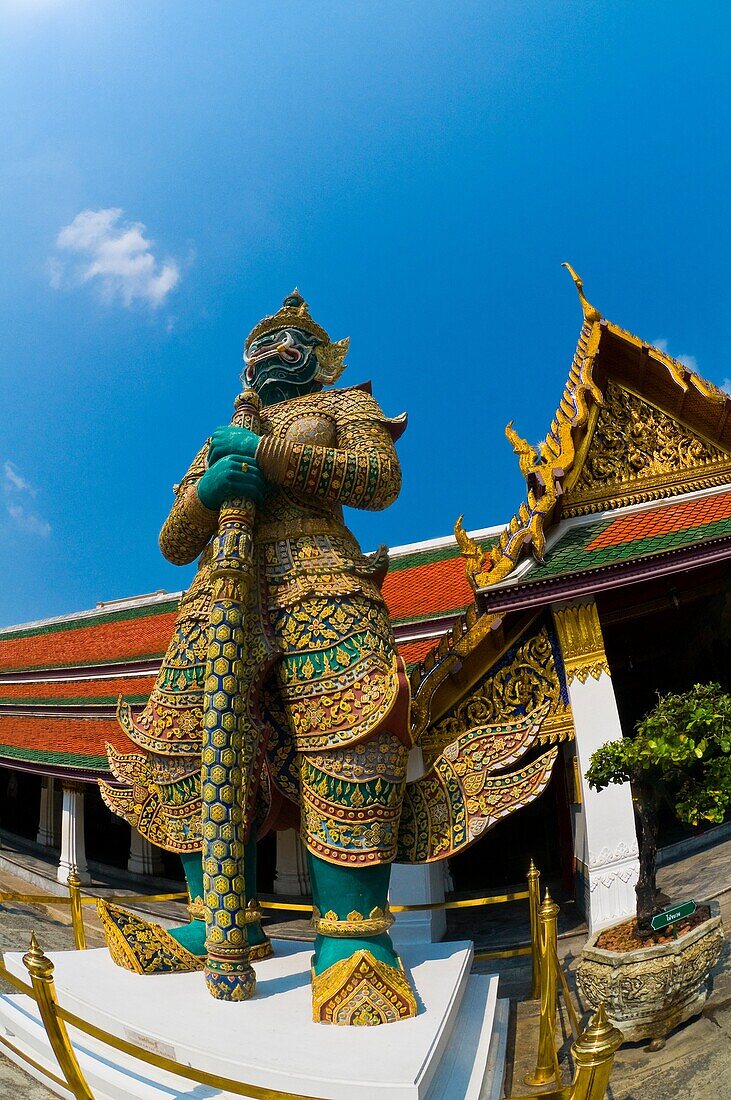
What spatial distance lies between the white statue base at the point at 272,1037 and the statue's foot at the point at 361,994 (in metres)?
0.05

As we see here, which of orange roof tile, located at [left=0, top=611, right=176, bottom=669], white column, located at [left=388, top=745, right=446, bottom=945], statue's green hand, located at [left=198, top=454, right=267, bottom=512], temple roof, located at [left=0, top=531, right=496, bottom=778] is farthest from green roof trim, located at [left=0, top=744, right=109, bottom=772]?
statue's green hand, located at [left=198, top=454, right=267, bottom=512]

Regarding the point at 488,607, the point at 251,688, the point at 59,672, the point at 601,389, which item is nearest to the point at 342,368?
the point at 488,607

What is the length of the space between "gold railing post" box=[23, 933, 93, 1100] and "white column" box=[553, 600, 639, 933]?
278 centimetres

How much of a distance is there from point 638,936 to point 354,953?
1.46 meters

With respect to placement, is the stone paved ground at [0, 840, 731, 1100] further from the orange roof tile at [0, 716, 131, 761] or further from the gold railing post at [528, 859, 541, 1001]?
the orange roof tile at [0, 716, 131, 761]

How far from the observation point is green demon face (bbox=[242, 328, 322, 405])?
13.7ft

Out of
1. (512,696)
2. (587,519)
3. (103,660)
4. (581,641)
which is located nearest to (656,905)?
(512,696)

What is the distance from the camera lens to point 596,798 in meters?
4.35

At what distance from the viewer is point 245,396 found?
12.3 ft

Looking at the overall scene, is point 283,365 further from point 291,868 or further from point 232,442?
point 291,868

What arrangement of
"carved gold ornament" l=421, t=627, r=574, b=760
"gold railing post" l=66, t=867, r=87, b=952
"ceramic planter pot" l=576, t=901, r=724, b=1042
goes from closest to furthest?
"ceramic planter pot" l=576, t=901, r=724, b=1042 → "gold railing post" l=66, t=867, r=87, b=952 → "carved gold ornament" l=421, t=627, r=574, b=760

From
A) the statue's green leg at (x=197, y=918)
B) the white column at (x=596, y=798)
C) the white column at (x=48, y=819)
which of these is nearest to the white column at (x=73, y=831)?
the white column at (x=48, y=819)

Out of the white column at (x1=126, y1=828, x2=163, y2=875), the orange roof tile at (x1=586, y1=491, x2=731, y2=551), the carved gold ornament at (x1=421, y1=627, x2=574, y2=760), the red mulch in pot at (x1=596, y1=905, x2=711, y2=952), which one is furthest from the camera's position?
the white column at (x1=126, y1=828, x2=163, y2=875)

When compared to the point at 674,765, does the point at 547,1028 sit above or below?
below
